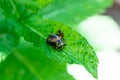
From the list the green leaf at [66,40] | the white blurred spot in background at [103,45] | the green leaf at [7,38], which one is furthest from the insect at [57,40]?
the white blurred spot in background at [103,45]

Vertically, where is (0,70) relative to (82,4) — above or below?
below

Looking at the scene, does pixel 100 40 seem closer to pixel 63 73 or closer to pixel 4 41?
pixel 63 73

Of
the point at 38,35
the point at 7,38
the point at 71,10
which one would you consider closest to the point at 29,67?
the point at 7,38

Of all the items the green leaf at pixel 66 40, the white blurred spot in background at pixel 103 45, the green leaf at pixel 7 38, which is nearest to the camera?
the green leaf at pixel 66 40

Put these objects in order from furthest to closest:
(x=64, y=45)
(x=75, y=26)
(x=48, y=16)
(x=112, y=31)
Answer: (x=112, y=31)
(x=75, y=26)
(x=48, y=16)
(x=64, y=45)

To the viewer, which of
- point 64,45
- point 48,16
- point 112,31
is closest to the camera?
point 64,45

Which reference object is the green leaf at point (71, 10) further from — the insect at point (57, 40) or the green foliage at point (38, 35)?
the insect at point (57, 40)

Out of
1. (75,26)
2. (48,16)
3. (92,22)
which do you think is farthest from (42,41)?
(92,22)
